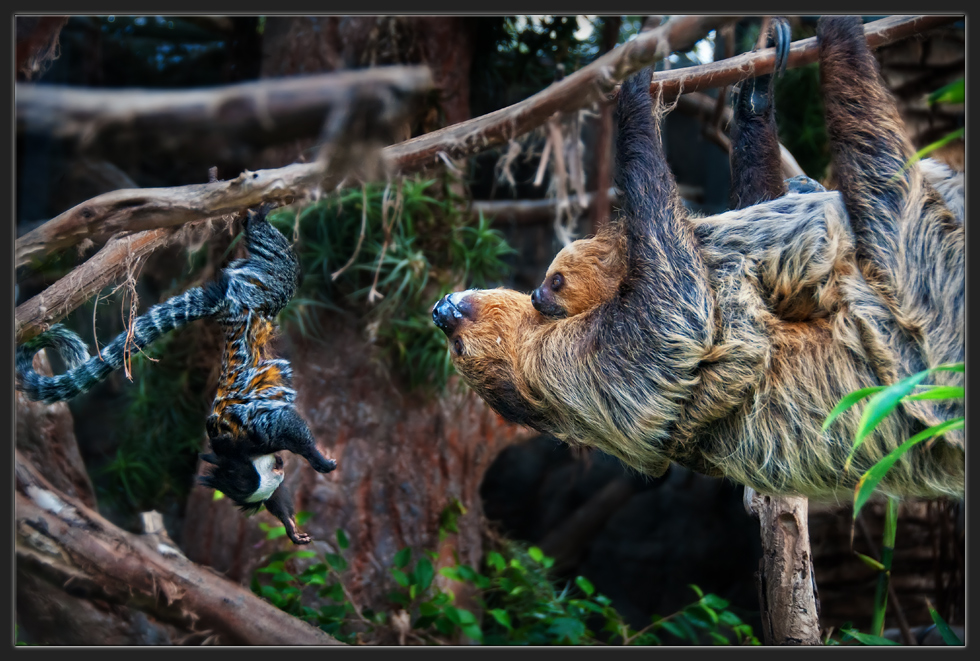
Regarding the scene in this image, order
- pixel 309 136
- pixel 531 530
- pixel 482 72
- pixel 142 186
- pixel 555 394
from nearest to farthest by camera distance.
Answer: pixel 309 136
pixel 142 186
pixel 555 394
pixel 482 72
pixel 531 530

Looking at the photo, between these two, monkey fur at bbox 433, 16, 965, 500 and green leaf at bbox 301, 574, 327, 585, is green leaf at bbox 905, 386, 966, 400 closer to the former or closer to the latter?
monkey fur at bbox 433, 16, 965, 500

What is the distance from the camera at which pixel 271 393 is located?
2420 mm

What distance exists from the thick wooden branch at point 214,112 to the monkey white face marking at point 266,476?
130cm

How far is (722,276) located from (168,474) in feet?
12.9

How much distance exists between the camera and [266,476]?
237cm

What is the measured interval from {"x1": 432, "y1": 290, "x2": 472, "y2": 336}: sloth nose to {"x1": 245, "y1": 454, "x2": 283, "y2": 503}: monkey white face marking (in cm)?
78

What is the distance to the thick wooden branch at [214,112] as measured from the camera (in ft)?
3.88

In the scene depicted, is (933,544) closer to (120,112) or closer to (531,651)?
(531,651)

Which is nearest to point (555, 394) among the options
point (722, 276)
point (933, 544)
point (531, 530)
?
point (722, 276)

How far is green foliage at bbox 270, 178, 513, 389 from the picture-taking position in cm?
413

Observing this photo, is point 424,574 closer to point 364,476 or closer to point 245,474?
point 364,476

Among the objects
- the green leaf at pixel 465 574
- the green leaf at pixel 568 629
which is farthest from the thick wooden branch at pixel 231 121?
the green leaf at pixel 568 629

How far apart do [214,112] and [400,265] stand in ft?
9.65

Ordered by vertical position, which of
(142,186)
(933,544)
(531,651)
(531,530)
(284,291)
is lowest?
(531,530)
